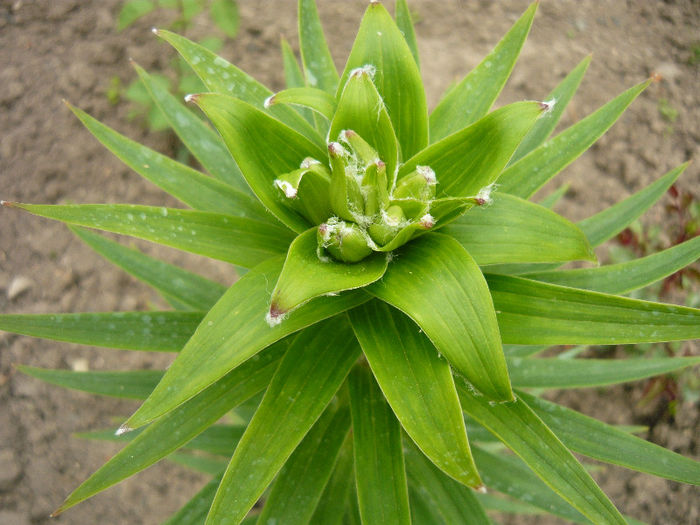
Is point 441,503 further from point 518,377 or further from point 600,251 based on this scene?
point 600,251

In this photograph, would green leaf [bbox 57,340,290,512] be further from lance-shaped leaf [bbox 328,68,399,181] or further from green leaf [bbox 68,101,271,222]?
lance-shaped leaf [bbox 328,68,399,181]

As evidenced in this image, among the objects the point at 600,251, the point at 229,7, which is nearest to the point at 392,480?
the point at 600,251

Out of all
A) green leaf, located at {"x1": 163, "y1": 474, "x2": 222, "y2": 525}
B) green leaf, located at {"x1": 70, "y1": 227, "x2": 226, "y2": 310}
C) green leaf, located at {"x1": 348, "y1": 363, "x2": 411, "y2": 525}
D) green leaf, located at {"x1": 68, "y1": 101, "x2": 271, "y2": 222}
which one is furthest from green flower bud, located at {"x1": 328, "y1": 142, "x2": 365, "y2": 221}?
green leaf, located at {"x1": 163, "y1": 474, "x2": 222, "y2": 525}

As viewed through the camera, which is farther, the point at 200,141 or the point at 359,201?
the point at 200,141

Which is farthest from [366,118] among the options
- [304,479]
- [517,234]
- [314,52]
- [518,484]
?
[518,484]

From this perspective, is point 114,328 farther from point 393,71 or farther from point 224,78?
point 393,71
